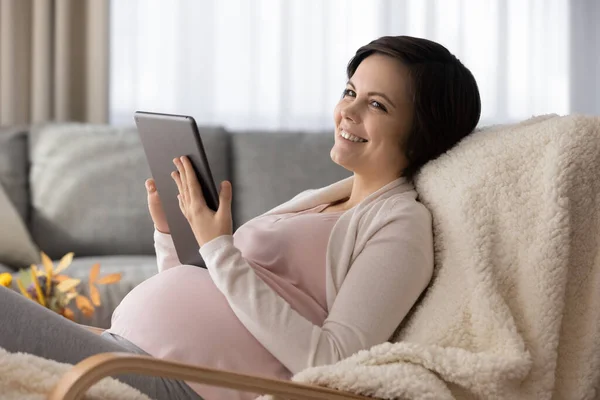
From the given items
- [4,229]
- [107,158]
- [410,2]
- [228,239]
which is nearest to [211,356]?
[228,239]

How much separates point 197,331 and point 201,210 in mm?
196

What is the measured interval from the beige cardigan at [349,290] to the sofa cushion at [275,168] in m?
1.72

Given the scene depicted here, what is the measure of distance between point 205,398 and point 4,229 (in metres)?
1.81

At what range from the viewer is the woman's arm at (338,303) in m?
1.33

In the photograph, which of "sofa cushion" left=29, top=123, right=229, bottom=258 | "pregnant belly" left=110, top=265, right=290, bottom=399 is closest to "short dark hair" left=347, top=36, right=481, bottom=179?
"pregnant belly" left=110, top=265, right=290, bottom=399

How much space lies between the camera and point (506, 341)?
130 centimetres

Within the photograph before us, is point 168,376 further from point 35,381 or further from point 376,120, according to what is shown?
point 376,120

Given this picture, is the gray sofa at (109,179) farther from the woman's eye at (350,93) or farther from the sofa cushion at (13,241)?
the woman's eye at (350,93)

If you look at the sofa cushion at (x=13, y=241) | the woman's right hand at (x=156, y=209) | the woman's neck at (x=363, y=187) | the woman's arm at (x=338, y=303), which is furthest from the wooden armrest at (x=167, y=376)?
the sofa cushion at (x=13, y=241)

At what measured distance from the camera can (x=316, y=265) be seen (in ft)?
4.83

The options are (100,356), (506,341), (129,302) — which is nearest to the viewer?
(100,356)

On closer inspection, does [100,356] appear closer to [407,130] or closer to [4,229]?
[407,130]

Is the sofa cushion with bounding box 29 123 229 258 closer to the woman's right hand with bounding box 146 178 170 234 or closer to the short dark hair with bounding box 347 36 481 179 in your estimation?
the woman's right hand with bounding box 146 178 170 234

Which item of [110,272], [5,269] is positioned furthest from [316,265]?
[5,269]
